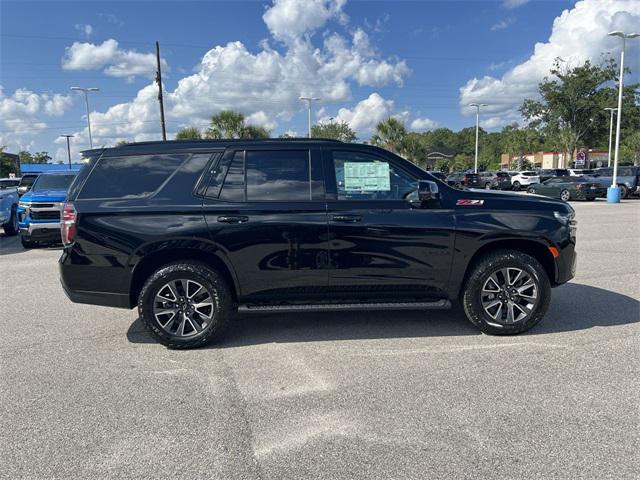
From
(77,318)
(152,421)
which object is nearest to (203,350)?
(152,421)

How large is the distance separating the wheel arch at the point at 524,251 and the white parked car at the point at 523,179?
3326cm

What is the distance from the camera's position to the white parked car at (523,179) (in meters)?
34.9

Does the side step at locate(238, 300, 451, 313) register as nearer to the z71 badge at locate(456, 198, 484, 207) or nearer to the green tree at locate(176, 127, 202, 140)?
the z71 badge at locate(456, 198, 484, 207)

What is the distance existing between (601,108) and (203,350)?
2221 inches

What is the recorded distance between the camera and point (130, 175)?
14.2 ft

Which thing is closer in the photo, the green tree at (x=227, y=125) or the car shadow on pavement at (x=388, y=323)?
the car shadow on pavement at (x=388, y=323)

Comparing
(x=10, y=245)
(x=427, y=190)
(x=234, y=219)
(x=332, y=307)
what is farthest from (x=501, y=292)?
(x=10, y=245)

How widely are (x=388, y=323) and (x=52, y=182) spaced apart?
10.1 m

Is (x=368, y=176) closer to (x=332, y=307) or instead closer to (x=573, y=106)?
(x=332, y=307)

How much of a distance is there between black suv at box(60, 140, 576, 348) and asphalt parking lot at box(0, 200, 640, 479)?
1.31 feet

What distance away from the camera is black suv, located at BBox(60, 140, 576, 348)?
425 cm

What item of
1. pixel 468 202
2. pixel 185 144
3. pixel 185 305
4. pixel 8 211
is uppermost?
pixel 185 144

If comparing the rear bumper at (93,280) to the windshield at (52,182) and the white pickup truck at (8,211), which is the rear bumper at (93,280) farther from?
the white pickup truck at (8,211)

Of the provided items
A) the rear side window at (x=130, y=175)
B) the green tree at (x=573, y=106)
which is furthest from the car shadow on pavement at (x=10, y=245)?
the green tree at (x=573, y=106)
